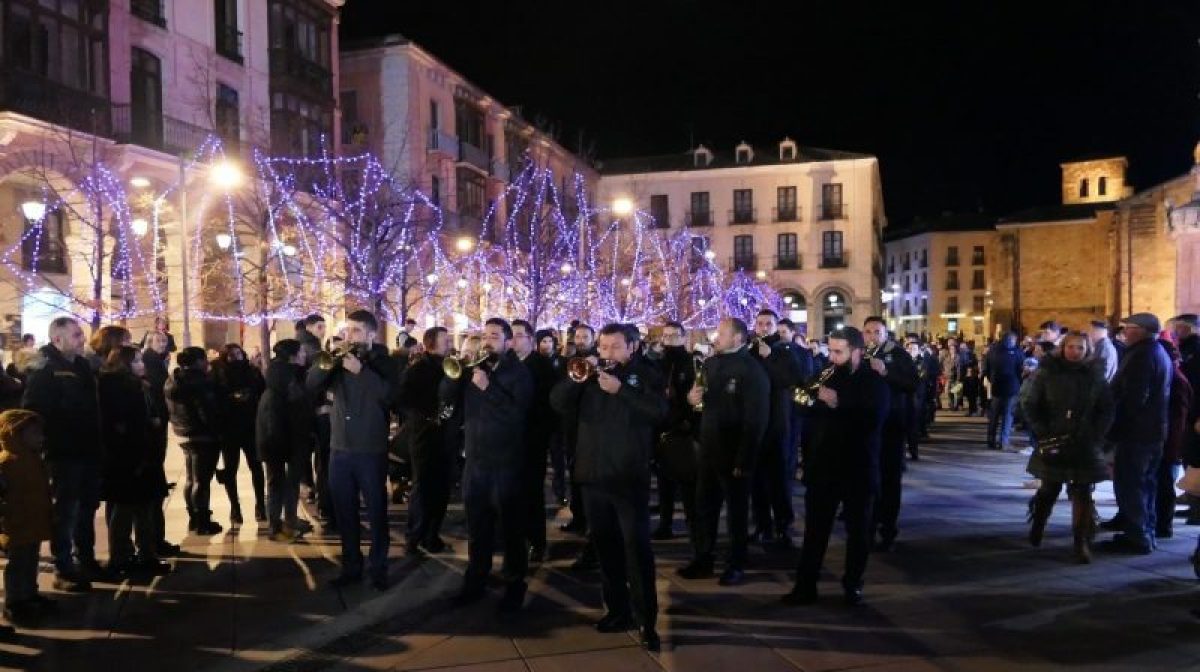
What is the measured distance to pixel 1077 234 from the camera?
195 ft

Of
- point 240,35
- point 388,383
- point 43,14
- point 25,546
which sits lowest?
point 25,546

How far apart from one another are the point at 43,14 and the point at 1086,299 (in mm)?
59022

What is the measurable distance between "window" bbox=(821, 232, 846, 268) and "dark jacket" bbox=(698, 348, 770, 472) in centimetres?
5273

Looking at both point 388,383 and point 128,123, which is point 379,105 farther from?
point 388,383

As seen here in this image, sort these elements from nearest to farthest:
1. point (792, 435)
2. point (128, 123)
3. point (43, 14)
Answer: point (792, 435) → point (43, 14) → point (128, 123)

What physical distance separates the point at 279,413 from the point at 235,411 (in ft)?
2.74

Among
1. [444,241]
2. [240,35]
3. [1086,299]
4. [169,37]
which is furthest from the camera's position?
[1086,299]

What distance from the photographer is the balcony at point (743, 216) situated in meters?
58.5

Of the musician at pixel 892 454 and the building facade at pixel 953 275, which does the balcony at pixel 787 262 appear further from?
the musician at pixel 892 454

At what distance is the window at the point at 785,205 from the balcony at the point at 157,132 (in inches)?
1633

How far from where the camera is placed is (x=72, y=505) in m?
6.83

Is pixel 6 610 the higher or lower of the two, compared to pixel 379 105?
lower

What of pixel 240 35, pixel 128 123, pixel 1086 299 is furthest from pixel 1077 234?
pixel 128 123

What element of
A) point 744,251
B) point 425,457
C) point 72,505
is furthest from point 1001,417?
point 744,251
